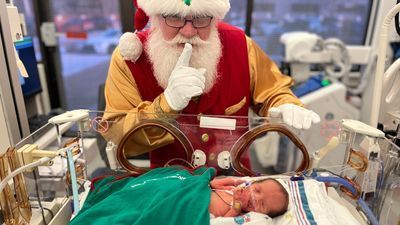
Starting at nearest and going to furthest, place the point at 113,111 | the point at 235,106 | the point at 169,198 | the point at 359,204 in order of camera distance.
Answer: the point at 169,198 < the point at 359,204 < the point at 113,111 < the point at 235,106

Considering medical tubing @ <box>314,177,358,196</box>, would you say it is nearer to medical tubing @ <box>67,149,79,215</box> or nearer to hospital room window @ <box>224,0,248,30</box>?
medical tubing @ <box>67,149,79,215</box>

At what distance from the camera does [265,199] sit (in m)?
1.02

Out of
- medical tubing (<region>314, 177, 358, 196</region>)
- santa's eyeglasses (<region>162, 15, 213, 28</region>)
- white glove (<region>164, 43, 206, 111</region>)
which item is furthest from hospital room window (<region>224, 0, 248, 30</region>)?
medical tubing (<region>314, 177, 358, 196</region>)

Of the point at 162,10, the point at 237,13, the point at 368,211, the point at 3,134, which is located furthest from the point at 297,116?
the point at 237,13

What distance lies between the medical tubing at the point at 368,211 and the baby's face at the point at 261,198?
0.89 ft

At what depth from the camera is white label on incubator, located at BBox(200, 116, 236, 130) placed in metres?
1.17

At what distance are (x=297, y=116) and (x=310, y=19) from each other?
225cm

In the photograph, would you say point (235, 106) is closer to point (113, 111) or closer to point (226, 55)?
point (226, 55)

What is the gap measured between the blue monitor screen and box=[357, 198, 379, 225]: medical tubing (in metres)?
1.32

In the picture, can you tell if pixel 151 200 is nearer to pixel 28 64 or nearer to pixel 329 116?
pixel 28 64

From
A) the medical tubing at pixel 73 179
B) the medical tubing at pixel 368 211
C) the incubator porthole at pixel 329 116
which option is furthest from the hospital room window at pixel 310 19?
the medical tubing at pixel 73 179

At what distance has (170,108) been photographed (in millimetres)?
1153

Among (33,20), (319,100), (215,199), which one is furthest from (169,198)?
(33,20)

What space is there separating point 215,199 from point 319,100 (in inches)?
59.1
